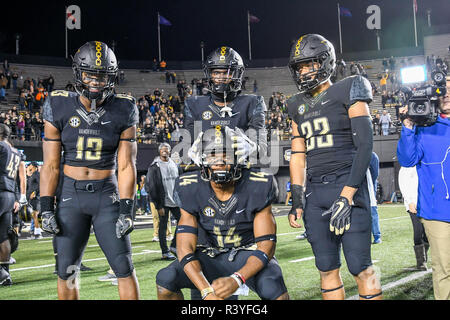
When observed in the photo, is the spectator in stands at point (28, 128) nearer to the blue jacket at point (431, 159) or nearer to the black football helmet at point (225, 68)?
the black football helmet at point (225, 68)

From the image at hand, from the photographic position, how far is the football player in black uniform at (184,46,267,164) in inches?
177

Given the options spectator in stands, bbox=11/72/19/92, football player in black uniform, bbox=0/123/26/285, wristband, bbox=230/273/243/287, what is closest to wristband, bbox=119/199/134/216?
wristband, bbox=230/273/243/287

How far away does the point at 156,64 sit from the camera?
35.5 m

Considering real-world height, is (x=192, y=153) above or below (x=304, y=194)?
above

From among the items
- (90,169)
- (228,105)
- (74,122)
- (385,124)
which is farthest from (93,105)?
(385,124)

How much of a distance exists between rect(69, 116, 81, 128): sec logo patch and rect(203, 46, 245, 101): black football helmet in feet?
4.68

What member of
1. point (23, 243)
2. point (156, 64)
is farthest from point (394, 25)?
point (23, 243)

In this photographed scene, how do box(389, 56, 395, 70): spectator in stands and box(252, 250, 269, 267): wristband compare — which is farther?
box(389, 56, 395, 70): spectator in stands

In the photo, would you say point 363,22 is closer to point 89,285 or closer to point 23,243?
point 23,243

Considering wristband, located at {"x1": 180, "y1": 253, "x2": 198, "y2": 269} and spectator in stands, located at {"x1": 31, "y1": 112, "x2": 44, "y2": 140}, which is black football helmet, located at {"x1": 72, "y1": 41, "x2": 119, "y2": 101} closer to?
wristband, located at {"x1": 180, "y1": 253, "x2": 198, "y2": 269}

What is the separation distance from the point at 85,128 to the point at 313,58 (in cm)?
200

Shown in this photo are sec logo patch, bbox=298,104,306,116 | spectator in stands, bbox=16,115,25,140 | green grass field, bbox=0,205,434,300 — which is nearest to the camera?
sec logo patch, bbox=298,104,306,116

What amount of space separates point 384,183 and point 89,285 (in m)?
21.3

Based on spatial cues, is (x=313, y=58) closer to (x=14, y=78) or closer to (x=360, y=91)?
(x=360, y=91)
